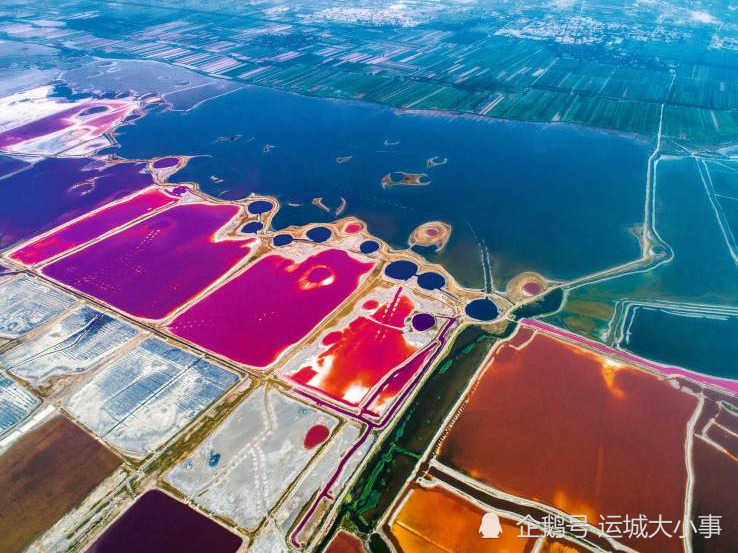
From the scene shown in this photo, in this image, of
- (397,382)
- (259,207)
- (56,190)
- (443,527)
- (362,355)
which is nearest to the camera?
(443,527)

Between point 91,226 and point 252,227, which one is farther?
point 91,226

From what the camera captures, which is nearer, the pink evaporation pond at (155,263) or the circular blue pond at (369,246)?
the pink evaporation pond at (155,263)

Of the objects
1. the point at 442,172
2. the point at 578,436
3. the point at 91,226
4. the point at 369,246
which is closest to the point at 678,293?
the point at 578,436

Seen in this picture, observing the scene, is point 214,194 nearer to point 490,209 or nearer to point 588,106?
point 490,209

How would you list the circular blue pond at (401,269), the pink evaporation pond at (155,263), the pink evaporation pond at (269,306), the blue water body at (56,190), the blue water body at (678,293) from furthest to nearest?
the blue water body at (56,190)
the circular blue pond at (401,269)
the pink evaporation pond at (155,263)
the pink evaporation pond at (269,306)
the blue water body at (678,293)

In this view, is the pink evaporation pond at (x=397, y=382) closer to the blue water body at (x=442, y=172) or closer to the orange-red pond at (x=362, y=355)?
the orange-red pond at (x=362, y=355)

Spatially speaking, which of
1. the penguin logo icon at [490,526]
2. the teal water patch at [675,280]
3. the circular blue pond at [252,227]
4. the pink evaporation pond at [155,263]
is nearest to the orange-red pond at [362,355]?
the penguin logo icon at [490,526]

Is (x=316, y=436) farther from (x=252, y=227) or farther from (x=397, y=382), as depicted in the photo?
(x=252, y=227)
